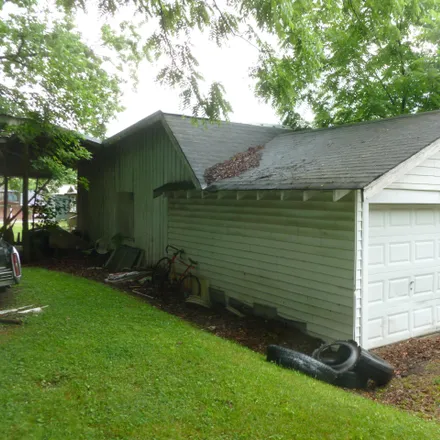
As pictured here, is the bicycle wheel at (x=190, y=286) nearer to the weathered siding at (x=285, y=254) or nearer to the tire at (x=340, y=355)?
the weathered siding at (x=285, y=254)

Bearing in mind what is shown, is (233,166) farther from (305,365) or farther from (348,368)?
(348,368)

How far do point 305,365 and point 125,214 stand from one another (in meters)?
9.35

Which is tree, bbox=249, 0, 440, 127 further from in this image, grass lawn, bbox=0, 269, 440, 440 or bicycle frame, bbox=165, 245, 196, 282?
grass lawn, bbox=0, 269, 440, 440

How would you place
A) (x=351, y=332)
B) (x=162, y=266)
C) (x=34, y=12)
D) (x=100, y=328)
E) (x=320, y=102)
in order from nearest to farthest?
1. (x=351, y=332)
2. (x=100, y=328)
3. (x=162, y=266)
4. (x=34, y=12)
5. (x=320, y=102)

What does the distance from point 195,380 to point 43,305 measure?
14.3ft

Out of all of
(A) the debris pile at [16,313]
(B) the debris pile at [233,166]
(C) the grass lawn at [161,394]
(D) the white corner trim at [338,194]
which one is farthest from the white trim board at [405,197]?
(A) the debris pile at [16,313]

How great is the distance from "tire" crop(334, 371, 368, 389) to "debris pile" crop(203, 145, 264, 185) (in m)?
4.13

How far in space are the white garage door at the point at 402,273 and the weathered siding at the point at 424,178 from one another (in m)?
0.37

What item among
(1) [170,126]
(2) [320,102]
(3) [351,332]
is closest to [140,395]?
(3) [351,332]

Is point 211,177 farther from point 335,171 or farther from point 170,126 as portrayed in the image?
point 335,171

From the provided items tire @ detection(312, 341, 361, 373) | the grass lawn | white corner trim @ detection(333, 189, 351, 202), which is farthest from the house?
the grass lawn

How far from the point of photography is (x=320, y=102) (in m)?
16.4

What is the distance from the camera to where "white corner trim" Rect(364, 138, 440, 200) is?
5.38 metres

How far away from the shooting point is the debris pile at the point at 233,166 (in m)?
8.03
